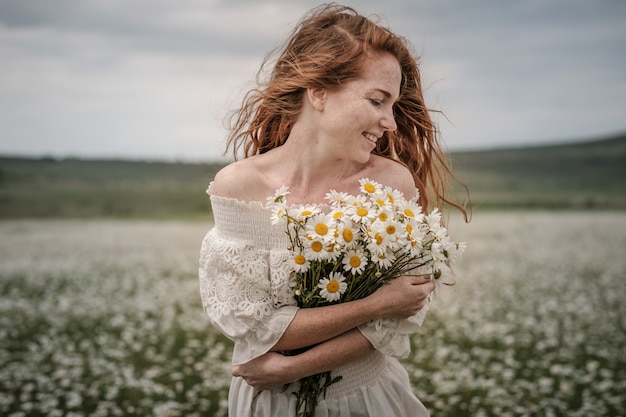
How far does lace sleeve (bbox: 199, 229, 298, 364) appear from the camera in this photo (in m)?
2.56

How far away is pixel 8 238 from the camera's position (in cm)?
2305

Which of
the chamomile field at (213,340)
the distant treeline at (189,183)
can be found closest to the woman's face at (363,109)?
the chamomile field at (213,340)

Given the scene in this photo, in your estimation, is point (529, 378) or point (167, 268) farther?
point (167, 268)

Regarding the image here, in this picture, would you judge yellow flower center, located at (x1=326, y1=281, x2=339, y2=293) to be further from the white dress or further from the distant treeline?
the distant treeline

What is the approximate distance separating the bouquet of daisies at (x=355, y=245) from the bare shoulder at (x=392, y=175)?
0.83 ft

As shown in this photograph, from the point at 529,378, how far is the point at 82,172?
153ft

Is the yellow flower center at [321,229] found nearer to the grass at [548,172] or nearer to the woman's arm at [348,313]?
the woman's arm at [348,313]

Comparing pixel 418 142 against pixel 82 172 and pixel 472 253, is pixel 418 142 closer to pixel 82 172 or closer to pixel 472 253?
pixel 472 253

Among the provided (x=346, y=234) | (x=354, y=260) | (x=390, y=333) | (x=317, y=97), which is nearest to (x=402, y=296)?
(x=390, y=333)

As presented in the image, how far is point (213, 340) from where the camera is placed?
8703 millimetres

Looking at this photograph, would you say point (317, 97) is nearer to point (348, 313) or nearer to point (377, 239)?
point (377, 239)

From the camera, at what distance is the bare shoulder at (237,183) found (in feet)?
8.86

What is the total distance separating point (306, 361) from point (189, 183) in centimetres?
5095

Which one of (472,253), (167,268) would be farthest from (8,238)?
(472,253)
